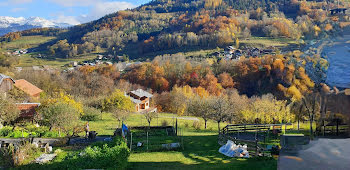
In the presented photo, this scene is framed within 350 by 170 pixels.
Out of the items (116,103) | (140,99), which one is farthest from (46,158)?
(140,99)

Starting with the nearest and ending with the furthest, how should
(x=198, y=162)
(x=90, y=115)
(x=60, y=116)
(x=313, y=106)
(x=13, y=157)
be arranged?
(x=313, y=106) < (x=13, y=157) < (x=198, y=162) < (x=60, y=116) < (x=90, y=115)

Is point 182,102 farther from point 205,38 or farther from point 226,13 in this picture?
point 226,13

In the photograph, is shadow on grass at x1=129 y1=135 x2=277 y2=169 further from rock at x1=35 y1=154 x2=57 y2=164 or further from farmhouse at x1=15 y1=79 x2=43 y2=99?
farmhouse at x1=15 y1=79 x2=43 y2=99

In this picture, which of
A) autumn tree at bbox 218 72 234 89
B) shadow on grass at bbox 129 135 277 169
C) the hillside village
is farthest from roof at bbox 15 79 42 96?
autumn tree at bbox 218 72 234 89

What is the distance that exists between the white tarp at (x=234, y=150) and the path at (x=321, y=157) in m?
7.36

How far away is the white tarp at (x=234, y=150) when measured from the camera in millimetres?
13844

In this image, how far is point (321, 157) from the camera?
616cm

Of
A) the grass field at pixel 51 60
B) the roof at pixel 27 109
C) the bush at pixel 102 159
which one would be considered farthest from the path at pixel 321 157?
the grass field at pixel 51 60

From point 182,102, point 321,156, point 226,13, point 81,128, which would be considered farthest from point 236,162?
point 226,13

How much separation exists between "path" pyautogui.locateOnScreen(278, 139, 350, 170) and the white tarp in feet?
24.2

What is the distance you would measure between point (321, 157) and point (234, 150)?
26.9ft

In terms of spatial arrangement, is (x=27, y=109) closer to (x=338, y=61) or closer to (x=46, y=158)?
(x=46, y=158)

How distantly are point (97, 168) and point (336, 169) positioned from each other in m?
7.99

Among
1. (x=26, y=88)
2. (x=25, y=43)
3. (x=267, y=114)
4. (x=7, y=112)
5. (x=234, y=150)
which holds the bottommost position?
(x=267, y=114)
